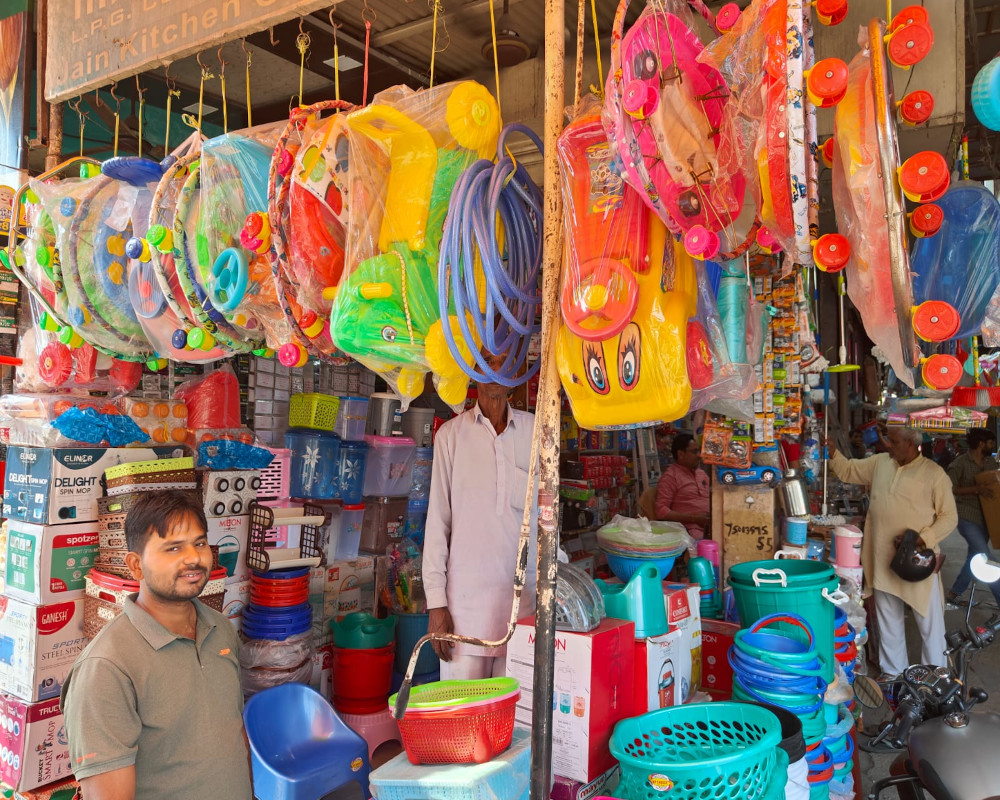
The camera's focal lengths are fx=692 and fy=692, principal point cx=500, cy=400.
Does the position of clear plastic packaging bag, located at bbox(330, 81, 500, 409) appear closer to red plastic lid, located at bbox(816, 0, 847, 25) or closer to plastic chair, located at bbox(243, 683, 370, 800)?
red plastic lid, located at bbox(816, 0, 847, 25)

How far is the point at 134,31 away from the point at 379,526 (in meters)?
3.04

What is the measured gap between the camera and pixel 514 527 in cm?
261

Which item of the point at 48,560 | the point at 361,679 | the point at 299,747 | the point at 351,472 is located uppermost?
the point at 351,472

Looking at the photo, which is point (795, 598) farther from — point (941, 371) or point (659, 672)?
point (941, 371)

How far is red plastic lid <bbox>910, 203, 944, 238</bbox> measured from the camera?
48.3 inches

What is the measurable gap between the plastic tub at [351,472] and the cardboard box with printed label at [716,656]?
7.22 ft

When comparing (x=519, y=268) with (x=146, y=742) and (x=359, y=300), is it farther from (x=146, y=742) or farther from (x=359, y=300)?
(x=146, y=742)

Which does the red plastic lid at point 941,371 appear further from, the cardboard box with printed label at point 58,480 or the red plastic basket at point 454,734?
the cardboard box with printed label at point 58,480

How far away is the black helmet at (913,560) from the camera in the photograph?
468 centimetres

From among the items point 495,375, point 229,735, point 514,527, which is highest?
point 495,375

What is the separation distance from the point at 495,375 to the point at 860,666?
10.6ft

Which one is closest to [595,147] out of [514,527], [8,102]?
[514,527]

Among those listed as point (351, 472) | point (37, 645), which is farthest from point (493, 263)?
point (351, 472)

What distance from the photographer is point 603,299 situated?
138 centimetres
